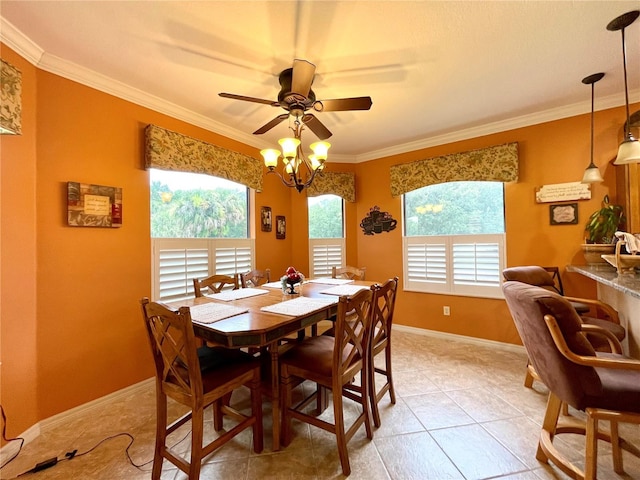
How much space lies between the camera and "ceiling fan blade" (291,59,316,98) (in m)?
1.60

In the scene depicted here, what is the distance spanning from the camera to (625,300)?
2.12m

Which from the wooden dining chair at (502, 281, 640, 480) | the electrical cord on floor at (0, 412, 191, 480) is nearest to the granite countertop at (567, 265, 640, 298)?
the wooden dining chair at (502, 281, 640, 480)

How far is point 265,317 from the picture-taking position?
158 centimetres

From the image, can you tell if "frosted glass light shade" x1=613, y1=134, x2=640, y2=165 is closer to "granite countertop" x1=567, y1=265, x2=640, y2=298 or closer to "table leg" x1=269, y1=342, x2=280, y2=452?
"granite countertop" x1=567, y1=265, x2=640, y2=298

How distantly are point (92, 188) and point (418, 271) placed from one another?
359 cm

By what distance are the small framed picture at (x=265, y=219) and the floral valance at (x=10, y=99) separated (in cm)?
219

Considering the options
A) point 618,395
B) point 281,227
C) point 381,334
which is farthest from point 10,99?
point 618,395

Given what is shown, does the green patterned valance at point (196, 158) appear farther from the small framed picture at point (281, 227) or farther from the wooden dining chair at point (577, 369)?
the wooden dining chair at point (577, 369)

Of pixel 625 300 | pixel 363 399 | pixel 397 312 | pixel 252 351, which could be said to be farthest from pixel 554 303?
pixel 397 312

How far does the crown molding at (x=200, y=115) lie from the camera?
178 cm

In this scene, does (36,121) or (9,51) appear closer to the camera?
(9,51)

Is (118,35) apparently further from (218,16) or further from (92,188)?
(92,188)

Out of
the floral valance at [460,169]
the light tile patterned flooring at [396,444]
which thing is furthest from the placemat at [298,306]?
the floral valance at [460,169]

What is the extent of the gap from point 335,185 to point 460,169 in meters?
1.63
